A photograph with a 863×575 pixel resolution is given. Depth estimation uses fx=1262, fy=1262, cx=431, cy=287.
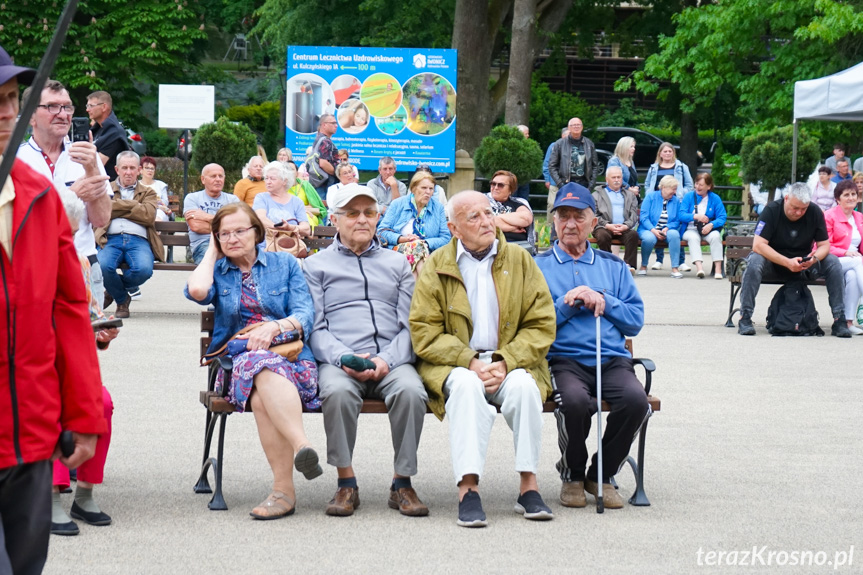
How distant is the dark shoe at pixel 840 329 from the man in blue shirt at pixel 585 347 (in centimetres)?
649

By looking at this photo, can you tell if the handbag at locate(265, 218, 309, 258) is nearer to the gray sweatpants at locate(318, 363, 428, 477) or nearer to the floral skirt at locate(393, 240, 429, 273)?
the floral skirt at locate(393, 240, 429, 273)

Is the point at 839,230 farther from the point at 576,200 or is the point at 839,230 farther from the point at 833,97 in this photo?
the point at 576,200

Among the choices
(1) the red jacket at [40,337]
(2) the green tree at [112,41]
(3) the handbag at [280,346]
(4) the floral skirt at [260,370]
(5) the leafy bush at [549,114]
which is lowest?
(4) the floral skirt at [260,370]

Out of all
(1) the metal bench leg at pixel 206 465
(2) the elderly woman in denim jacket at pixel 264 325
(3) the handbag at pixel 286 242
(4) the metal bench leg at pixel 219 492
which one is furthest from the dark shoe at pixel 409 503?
(3) the handbag at pixel 286 242

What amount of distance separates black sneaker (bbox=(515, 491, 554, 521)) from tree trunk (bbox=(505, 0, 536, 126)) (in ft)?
73.3

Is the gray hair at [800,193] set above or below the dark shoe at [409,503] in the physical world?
above

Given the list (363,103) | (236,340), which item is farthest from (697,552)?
(363,103)

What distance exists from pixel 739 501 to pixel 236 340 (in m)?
2.52

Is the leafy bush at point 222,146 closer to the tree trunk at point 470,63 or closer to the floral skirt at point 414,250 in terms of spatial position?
the floral skirt at point 414,250

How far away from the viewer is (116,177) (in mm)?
12773

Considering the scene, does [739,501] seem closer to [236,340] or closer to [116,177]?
[236,340]

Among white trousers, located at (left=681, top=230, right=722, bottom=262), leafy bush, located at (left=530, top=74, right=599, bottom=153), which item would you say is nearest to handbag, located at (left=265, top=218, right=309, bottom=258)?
white trousers, located at (left=681, top=230, right=722, bottom=262)

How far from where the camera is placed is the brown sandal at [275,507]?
561 centimetres

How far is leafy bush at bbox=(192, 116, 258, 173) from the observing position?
18531 mm
